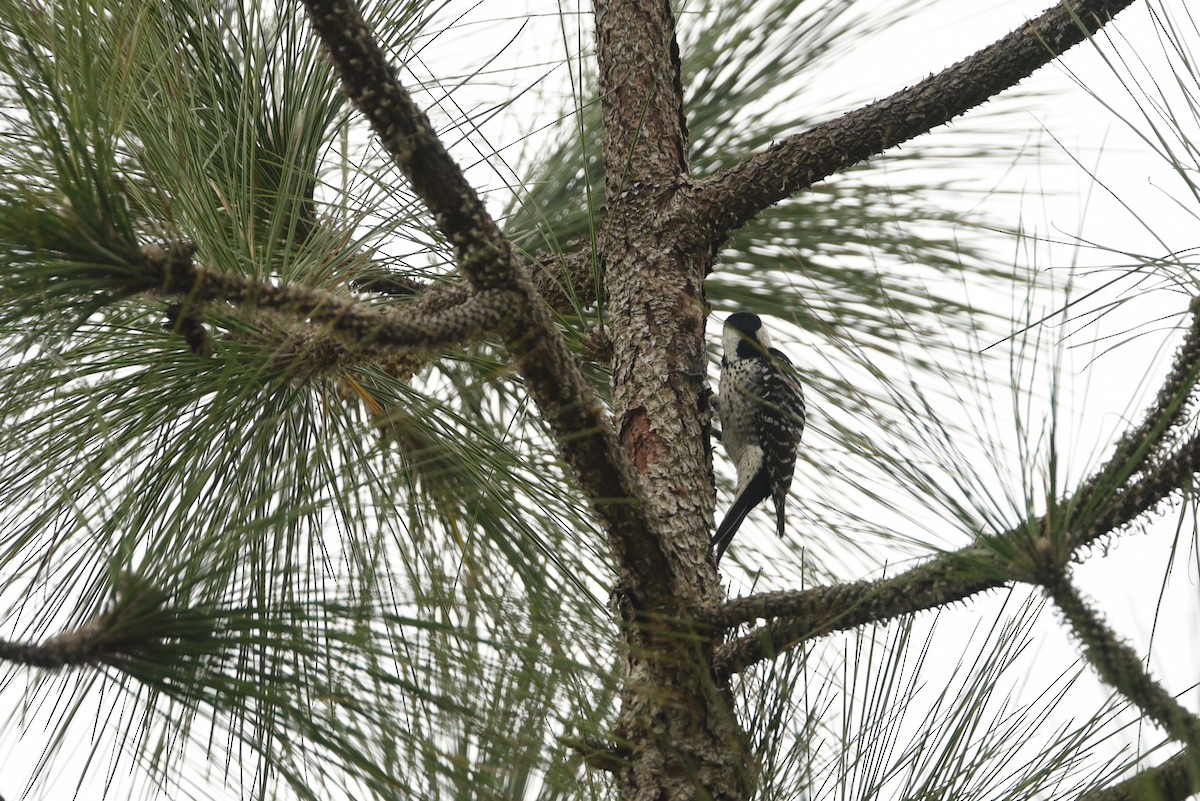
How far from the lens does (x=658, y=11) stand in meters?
1.97

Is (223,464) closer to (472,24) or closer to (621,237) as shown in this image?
(621,237)

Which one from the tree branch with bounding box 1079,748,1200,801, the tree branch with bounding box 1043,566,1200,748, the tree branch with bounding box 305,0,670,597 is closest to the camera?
the tree branch with bounding box 1043,566,1200,748

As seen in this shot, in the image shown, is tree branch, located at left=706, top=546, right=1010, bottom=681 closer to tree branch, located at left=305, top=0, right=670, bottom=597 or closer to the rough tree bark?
the rough tree bark

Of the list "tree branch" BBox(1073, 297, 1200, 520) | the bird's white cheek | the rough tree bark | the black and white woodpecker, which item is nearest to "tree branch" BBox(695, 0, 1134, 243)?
the rough tree bark

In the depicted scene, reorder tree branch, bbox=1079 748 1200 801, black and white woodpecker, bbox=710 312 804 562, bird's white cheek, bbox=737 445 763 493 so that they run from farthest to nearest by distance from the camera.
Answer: bird's white cheek, bbox=737 445 763 493 < black and white woodpecker, bbox=710 312 804 562 < tree branch, bbox=1079 748 1200 801

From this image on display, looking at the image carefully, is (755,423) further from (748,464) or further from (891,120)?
(891,120)

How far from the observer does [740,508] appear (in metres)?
2.64

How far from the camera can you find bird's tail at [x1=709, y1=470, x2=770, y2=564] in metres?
2.61

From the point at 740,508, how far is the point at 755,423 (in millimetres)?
377

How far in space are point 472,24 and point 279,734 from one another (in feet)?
5.89

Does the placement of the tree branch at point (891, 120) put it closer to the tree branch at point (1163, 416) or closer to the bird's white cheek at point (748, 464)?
the tree branch at point (1163, 416)

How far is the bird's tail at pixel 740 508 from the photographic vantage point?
2.61 m

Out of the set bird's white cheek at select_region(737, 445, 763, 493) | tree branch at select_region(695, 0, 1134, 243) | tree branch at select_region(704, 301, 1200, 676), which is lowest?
tree branch at select_region(704, 301, 1200, 676)

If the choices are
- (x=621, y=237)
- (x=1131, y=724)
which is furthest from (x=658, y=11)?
(x=1131, y=724)
